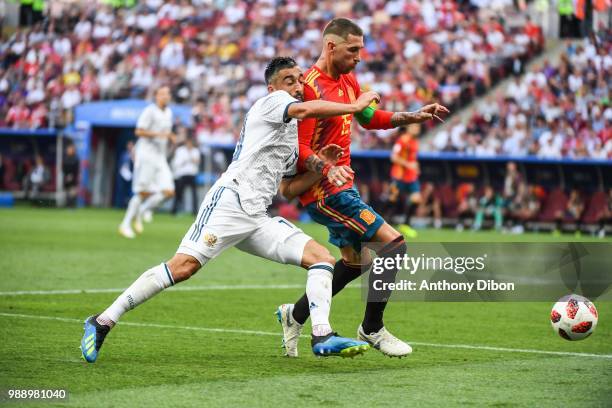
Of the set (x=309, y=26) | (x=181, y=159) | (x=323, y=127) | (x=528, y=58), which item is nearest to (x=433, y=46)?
(x=528, y=58)

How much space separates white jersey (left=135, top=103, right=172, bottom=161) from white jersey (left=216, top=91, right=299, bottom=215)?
12155 millimetres

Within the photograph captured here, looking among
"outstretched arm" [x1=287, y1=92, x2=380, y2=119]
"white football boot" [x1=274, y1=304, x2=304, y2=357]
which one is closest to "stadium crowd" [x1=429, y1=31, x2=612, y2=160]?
"white football boot" [x1=274, y1=304, x2=304, y2=357]

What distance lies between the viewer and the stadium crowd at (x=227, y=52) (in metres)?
32.4

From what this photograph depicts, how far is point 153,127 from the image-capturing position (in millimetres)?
20656

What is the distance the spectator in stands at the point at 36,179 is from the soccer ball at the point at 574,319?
1151 inches

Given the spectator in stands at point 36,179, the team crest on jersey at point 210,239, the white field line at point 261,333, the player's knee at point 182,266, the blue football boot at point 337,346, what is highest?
the team crest on jersey at point 210,239

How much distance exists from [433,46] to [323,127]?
25.4 m

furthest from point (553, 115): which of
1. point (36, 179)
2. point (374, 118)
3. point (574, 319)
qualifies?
point (374, 118)

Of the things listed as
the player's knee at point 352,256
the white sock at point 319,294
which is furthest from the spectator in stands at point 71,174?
the white sock at point 319,294

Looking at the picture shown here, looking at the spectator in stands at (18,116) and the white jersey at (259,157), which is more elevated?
the white jersey at (259,157)

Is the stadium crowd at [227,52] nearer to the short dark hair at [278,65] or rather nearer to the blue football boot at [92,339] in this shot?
the short dark hair at [278,65]

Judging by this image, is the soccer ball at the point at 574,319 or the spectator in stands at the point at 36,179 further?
the spectator in stands at the point at 36,179

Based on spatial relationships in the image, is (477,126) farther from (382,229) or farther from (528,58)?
(382,229)

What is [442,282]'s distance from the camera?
10867mm
